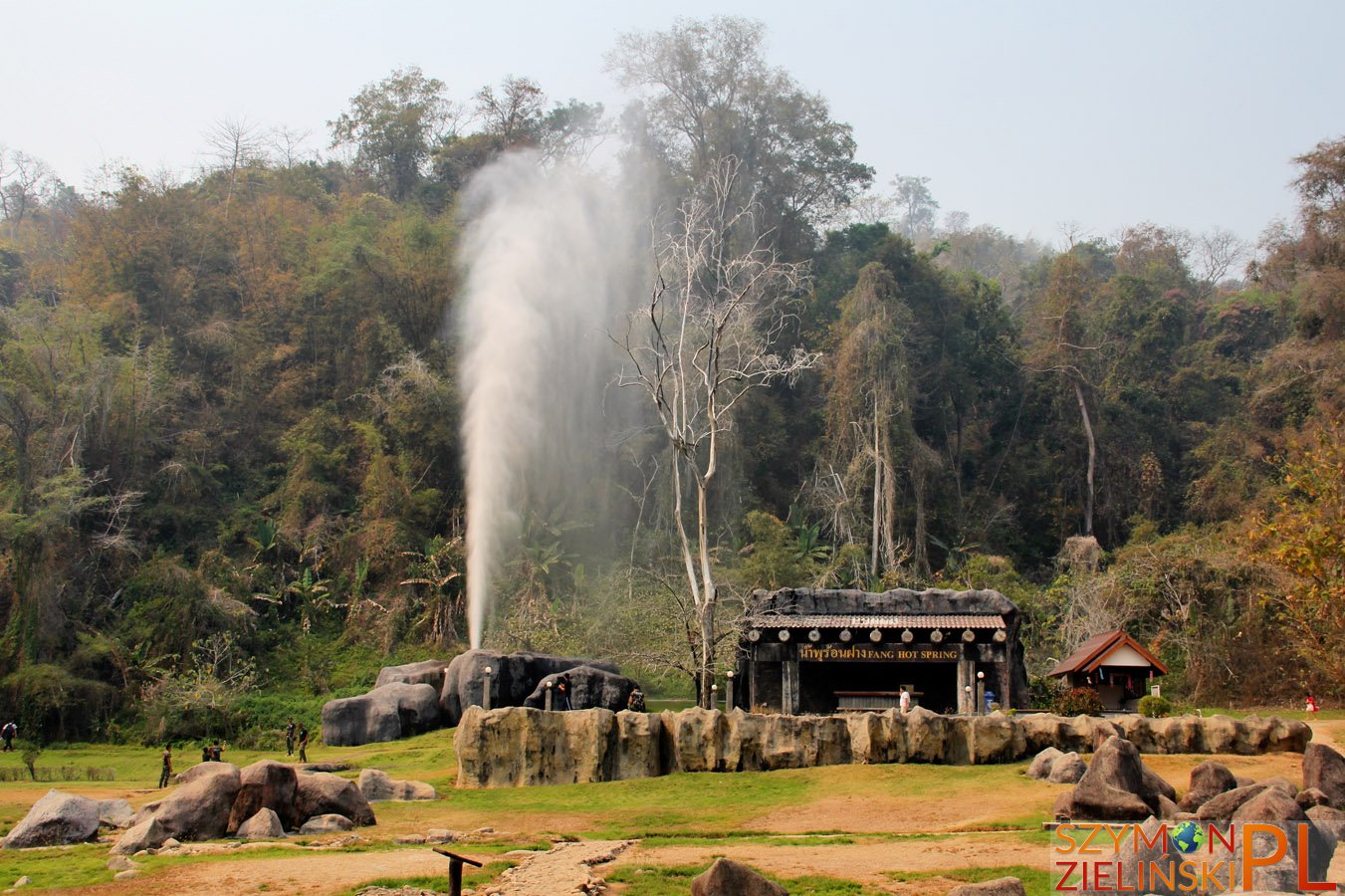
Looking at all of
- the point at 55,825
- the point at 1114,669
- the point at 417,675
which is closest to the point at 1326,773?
the point at 1114,669

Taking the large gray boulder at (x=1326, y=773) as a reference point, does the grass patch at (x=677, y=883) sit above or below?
below

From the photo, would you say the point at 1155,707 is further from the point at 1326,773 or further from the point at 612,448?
the point at 612,448

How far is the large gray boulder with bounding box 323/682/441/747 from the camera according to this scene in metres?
28.9

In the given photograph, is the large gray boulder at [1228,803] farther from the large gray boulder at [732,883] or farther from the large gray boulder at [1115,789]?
the large gray boulder at [732,883]

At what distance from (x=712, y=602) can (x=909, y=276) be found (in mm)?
27078

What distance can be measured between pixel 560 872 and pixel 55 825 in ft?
23.3

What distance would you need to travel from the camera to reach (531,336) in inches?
1684

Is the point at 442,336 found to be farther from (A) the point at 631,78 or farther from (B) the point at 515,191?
(A) the point at 631,78

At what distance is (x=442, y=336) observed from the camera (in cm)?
4656

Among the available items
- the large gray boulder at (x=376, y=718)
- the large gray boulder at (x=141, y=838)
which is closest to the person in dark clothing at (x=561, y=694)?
the large gray boulder at (x=376, y=718)

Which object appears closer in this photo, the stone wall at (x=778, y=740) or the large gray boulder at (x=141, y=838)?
the large gray boulder at (x=141, y=838)

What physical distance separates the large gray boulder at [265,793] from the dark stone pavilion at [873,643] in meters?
12.9

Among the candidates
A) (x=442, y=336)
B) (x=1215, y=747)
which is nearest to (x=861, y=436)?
(x=442, y=336)

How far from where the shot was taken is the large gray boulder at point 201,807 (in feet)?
55.1
